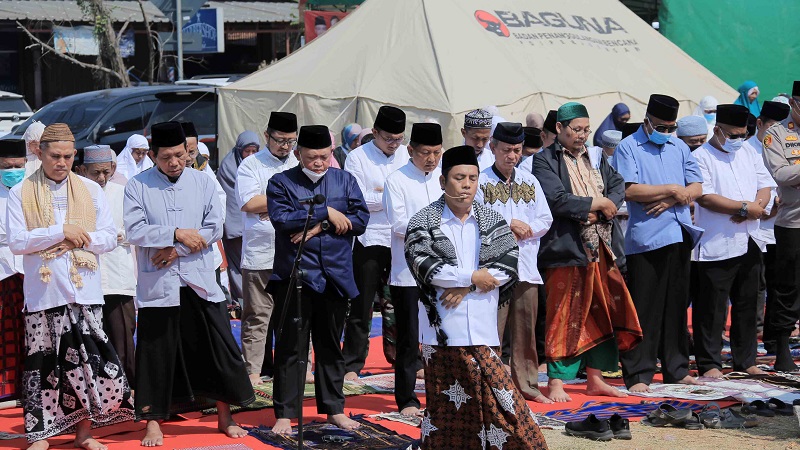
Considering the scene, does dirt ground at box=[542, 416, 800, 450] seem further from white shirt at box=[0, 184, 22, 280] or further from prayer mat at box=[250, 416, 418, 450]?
white shirt at box=[0, 184, 22, 280]

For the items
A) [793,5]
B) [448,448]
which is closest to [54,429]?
[448,448]

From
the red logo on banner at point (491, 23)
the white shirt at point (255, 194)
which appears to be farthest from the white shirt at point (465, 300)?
the red logo on banner at point (491, 23)

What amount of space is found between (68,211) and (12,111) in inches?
657

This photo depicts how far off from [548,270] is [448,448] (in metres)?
2.48

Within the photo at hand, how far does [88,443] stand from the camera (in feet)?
24.7

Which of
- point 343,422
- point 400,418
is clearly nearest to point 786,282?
point 400,418

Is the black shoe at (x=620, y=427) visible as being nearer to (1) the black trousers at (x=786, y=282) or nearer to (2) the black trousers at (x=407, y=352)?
(2) the black trousers at (x=407, y=352)

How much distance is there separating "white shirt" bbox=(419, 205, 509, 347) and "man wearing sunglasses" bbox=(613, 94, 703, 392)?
2.64m

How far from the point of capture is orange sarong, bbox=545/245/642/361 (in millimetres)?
8875

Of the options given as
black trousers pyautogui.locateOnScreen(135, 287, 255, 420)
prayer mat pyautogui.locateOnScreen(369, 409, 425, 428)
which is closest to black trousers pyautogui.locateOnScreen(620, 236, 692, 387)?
prayer mat pyautogui.locateOnScreen(369, 409, 425, 428)

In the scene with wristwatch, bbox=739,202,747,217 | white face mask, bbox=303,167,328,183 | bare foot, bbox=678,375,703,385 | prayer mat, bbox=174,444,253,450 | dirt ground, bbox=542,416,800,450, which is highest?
white face mask, bbox=303,167,328,183

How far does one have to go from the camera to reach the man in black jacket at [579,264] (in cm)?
873

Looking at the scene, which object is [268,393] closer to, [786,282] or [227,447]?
[227,447]

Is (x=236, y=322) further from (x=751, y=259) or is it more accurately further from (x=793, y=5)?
(x=793, y=5)
